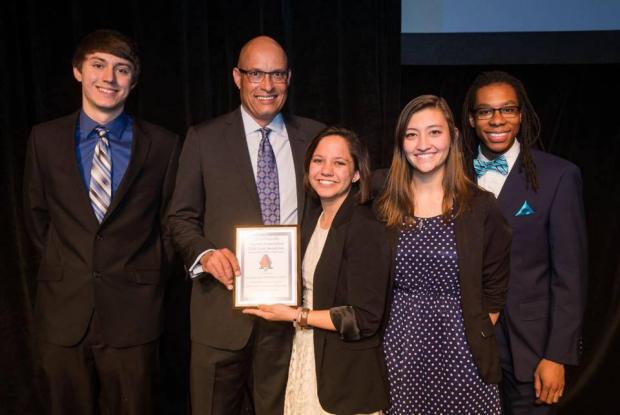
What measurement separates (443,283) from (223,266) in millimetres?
806

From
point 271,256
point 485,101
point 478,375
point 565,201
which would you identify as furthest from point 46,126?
point 565,201

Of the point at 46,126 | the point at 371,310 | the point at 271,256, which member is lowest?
the point at 371,310

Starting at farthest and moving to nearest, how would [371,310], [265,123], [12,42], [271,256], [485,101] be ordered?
[12,42] < [265,123] < [485,101] < [271,256] < [371,310]

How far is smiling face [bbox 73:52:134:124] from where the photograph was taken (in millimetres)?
2279

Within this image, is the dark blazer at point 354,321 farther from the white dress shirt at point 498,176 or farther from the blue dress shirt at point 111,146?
the blue dress shirt at point 111,146

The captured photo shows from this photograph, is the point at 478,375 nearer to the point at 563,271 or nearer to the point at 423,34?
the point at 563,271

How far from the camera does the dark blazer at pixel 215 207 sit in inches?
89.1

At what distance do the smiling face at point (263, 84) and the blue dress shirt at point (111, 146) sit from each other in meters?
0.55

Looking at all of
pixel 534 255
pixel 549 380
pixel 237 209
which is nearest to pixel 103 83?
pixel 237 209

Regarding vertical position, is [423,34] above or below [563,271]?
above

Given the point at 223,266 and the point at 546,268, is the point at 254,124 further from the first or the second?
the point at 546,268

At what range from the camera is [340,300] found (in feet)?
6.41

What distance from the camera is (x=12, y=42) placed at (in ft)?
9.93

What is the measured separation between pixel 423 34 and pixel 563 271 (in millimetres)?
1674
